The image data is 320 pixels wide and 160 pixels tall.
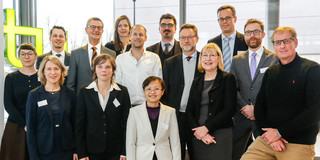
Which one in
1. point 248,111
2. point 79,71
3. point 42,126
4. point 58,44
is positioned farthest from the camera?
point 58,44

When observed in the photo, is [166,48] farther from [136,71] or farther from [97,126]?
[97,126]

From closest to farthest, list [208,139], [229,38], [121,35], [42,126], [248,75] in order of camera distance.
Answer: [208,139], [42,126], [248,75], [229,38], [121,35]

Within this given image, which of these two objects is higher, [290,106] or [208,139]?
[290,106]

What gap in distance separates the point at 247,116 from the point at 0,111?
108 inches

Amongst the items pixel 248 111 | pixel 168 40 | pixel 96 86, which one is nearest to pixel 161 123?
pixel 96 86

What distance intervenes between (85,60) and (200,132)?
64.1 inches

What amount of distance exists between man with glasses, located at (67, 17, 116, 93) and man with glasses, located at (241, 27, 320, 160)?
198 centimetres

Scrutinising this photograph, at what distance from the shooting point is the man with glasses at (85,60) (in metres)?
3.40

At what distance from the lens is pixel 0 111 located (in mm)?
3402

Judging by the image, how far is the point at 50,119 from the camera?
2.80 m

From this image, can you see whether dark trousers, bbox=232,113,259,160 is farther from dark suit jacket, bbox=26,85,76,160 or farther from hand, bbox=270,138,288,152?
dark suit jacket, bbox=26,85,76,160

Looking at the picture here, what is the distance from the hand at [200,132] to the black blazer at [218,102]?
0.03m

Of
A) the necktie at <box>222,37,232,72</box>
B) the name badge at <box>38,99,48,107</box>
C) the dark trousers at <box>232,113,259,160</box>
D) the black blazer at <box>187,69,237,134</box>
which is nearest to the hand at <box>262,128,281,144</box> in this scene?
the black blazer at <box>187,69,237,134</box>

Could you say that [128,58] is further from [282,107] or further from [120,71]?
[282,107]
